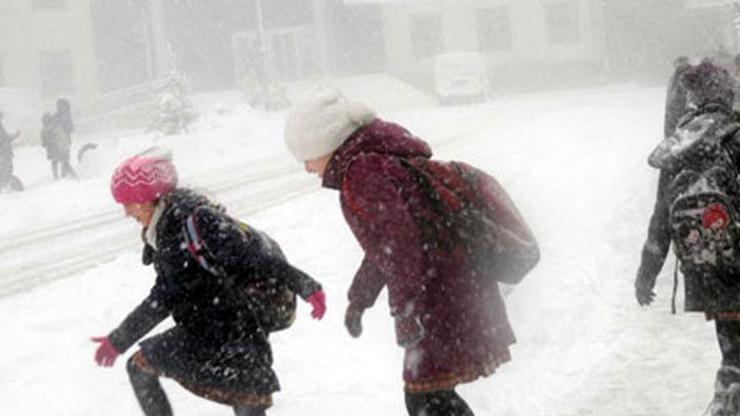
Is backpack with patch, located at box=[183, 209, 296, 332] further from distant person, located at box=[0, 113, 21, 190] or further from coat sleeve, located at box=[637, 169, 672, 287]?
distant person, located at box=[0, 113, 21, 190]

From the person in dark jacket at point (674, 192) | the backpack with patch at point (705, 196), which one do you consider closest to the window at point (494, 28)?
the person in dark jacket at point (674, 192)

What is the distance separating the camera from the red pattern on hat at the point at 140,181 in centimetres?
360

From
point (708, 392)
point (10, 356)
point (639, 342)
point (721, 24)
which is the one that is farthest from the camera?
point (721, 24)

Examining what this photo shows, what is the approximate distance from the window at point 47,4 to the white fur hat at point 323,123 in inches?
1460

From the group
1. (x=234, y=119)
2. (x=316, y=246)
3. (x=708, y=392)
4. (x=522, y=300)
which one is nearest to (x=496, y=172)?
(x=316, y=246)

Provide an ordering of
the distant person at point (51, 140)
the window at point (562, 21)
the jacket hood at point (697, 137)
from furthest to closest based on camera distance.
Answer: the window at point (562, 21) < the distant person at point (51, 140) < the jacket hood at point (697, 137)

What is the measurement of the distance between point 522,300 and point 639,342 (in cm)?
132

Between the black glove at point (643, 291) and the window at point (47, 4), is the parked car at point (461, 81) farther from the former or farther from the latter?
the black glove at point (643, 291)

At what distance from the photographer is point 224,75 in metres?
43.1

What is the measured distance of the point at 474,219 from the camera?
3.22 meters

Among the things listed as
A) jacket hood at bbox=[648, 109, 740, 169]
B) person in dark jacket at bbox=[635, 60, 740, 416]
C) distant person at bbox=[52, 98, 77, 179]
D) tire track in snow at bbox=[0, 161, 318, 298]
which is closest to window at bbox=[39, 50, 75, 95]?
distant person at bbox=[52, 98, 77, 179]

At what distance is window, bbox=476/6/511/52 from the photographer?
4234cm

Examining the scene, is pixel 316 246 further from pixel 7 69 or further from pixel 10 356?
pixel 7 69

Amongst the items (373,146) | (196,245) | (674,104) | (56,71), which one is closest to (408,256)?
(373,146)
